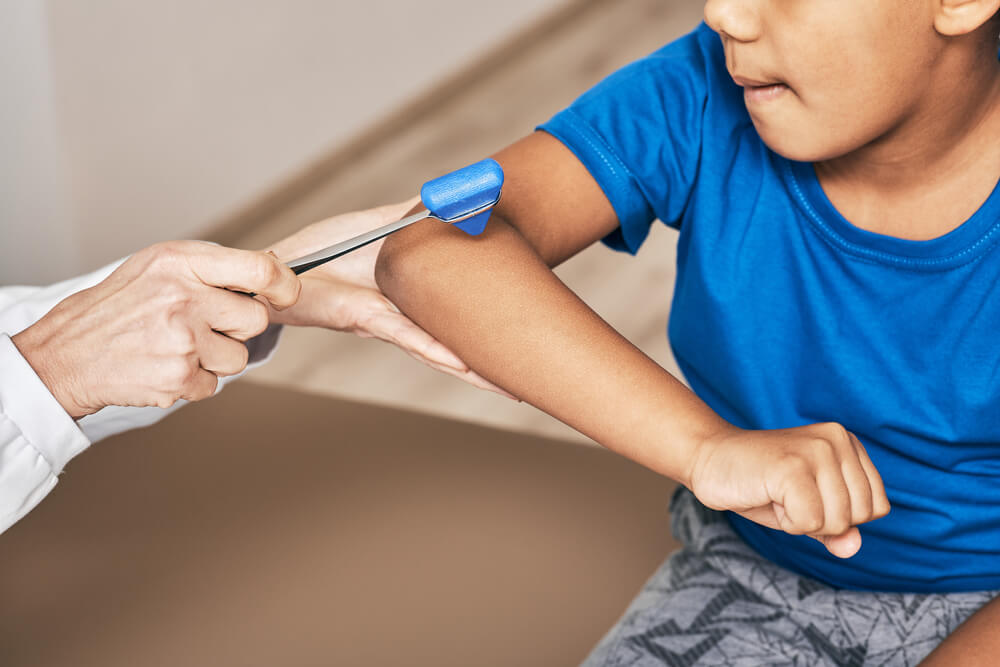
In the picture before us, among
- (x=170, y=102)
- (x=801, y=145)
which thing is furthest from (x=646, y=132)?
(x=170, y=102)

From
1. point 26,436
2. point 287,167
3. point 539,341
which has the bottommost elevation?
point 287,167

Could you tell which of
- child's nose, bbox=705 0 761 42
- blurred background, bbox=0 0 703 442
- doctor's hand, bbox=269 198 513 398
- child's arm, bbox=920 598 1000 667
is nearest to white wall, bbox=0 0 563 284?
blurred background, bbox=0 0 703 442

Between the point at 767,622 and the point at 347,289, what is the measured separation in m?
0.46

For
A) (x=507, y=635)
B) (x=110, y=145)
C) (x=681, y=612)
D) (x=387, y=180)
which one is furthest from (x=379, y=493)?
(x=387, y=180)

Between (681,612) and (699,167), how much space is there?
14.5 inches

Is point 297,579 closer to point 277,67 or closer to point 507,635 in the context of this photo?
point 507,635

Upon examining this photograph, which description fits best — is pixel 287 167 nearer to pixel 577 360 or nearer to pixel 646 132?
pixel 646 132

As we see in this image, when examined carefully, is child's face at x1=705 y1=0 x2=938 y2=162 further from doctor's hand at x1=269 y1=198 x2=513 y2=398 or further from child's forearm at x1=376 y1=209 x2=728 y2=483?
doctor's hand at x1=269 y1=198 x2=513 y2=398

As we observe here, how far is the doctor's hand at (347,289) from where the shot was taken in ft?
3.11

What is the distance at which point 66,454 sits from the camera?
31.4 inches

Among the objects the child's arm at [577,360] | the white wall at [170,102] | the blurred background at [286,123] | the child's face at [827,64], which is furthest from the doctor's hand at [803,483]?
the white wall at [170,102]

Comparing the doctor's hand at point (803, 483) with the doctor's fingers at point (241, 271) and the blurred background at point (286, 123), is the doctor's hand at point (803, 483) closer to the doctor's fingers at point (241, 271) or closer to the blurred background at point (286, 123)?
the doctor's fingers at point (241, 271)

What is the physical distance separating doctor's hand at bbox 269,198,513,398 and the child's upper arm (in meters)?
0.13

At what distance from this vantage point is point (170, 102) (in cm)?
205
